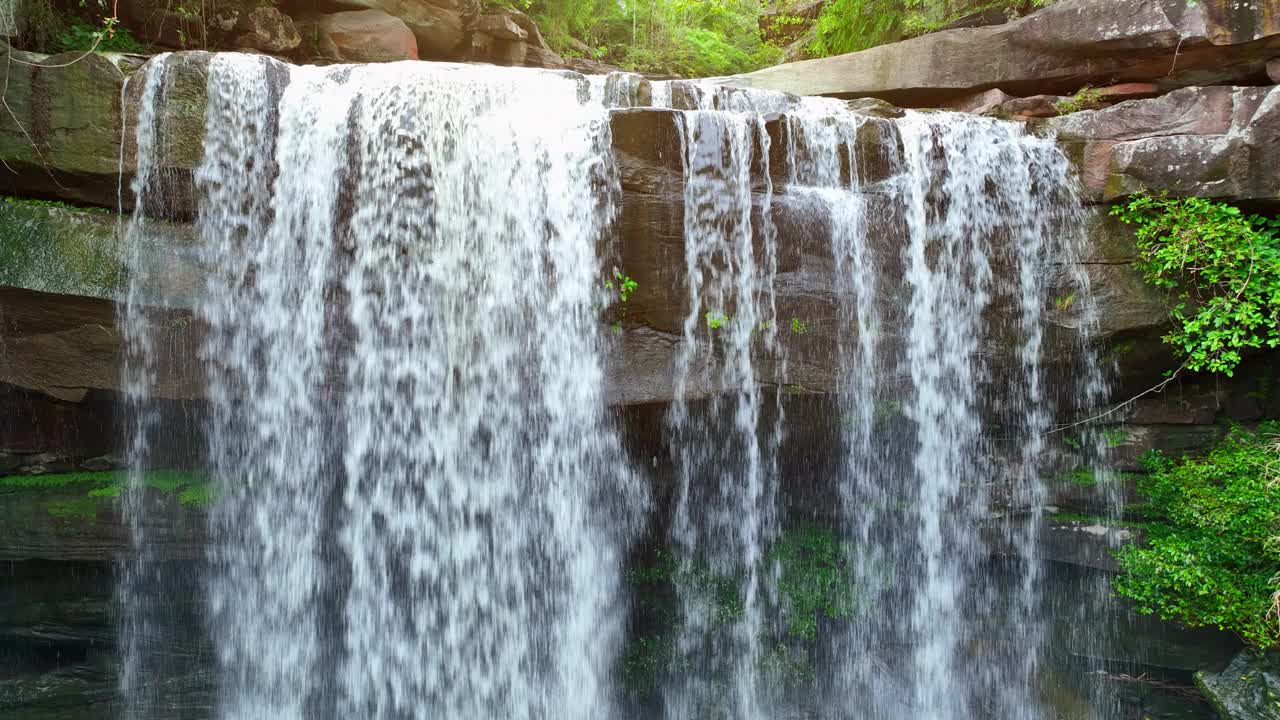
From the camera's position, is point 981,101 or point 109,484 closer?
point 109,484

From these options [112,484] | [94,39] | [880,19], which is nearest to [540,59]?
[880,19]

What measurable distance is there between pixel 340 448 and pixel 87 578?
248 centimetres

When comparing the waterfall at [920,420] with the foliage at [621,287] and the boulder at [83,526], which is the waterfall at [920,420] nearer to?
the foliage at [621,287]

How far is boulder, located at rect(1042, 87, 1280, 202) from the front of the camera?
6242mm

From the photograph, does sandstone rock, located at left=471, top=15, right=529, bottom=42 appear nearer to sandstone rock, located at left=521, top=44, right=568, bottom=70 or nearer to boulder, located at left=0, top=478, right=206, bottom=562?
sandstone rock, located at left=521, top=44, right=568, bottom=70

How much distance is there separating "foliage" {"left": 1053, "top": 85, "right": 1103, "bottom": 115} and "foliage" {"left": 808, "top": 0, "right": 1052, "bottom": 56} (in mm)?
1389

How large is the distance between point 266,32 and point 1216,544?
9681 millimetres

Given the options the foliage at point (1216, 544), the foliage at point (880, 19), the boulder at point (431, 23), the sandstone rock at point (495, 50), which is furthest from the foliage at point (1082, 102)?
the boulder at point (431, 23)

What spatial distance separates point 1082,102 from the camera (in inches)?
299

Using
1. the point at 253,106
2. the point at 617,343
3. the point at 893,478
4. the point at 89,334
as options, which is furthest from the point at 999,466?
the point at 89,334

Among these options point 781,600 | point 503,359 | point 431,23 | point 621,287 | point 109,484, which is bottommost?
point 781,600

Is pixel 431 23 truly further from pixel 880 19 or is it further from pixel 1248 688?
pixel 1248 688

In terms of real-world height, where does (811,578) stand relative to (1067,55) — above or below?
below

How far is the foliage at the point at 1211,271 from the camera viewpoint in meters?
6.17
